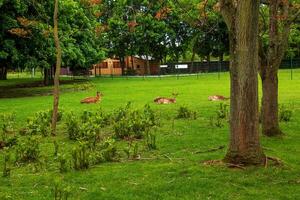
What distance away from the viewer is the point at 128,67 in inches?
3103

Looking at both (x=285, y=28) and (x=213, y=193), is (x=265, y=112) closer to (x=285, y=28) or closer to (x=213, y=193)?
(x=285, y=28)

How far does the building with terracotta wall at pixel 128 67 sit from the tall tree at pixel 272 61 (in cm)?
6071

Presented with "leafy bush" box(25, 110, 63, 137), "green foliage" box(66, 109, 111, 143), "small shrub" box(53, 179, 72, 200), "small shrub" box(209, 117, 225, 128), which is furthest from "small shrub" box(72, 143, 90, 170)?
"small shrub" box(209, 117, 225, 128)

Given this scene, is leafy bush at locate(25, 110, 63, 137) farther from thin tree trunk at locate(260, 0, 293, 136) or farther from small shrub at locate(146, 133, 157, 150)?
thin tree trunk at locate(260, 0, 293, 136)

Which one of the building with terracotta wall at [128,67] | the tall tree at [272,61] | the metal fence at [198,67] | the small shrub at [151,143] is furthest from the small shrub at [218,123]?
the building with terracotta wall at [128,67]

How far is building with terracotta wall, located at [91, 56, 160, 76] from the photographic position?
75.2m

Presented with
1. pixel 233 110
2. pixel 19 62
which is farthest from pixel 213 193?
pixel 19 62

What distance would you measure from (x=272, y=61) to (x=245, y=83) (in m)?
3.30

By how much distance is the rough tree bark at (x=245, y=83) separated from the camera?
27.7 feet

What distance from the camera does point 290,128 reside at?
13.3 meters

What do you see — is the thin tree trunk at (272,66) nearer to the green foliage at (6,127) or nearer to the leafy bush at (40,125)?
the leafy bush at (40,125)

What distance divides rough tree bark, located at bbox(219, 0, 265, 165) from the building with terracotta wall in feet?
210

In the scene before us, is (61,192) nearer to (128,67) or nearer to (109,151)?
(109,151)

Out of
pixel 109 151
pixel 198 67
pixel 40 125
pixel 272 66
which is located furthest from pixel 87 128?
pixel 198 67
